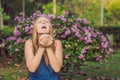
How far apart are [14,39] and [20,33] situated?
251 millimetres

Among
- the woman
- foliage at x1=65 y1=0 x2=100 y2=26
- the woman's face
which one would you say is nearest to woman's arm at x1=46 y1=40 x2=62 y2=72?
the woman

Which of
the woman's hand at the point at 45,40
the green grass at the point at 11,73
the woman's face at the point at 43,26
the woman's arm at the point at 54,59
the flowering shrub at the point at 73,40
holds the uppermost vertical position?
the woman's face at the point at 43,26

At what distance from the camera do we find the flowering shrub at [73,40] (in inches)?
362

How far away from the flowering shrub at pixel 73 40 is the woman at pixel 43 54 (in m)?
4.71

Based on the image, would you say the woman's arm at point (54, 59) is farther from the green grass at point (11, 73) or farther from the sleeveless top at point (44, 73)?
the green grass at point (11, 73)

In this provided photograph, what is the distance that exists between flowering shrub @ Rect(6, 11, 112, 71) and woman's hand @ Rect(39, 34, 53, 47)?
484 cm

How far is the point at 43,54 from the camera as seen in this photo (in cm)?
438

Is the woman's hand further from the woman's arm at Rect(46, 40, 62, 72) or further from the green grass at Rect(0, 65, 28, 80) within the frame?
the green grass at Rect(0, 65, 28, 80)

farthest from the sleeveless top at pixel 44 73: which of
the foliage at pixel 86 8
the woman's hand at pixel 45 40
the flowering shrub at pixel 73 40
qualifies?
the foliage at pixel 86 8

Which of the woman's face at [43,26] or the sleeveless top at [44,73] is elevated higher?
the woman's face at [43,26]

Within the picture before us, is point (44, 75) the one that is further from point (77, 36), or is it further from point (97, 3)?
point (97, 3)

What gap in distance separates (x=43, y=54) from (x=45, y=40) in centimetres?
19

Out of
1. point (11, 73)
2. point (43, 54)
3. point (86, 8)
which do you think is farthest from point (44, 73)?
point (86, 8)

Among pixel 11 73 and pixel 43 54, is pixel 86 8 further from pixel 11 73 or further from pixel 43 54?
pixel 43 54
